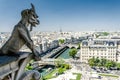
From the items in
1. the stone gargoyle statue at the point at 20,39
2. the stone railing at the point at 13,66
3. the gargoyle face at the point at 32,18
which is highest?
the gargoyle face at the point at 32,18

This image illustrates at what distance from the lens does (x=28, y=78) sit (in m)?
2.15

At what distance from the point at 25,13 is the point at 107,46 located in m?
34.3

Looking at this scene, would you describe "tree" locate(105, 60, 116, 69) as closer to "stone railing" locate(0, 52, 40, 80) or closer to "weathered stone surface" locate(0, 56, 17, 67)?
"stone railing" locate(0, 52, 40, 80)

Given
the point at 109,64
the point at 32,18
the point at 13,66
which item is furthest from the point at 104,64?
the point at 13,66

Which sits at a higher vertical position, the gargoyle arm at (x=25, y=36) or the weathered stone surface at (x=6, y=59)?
the gargoyle arm at (x=25, y=36)

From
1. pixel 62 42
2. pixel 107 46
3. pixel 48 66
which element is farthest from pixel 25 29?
pixel 62 42

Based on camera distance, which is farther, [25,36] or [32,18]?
[32,18]

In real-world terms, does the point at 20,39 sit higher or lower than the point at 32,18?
lower

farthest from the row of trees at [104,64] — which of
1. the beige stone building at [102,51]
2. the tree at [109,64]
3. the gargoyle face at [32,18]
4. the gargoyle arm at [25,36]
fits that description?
the gargoyle arm at [25,36]

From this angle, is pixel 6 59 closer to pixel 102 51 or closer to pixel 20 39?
pixel 20 39

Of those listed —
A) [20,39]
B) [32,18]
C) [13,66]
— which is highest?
[32,18]

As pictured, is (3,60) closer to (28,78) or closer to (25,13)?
(28,78)

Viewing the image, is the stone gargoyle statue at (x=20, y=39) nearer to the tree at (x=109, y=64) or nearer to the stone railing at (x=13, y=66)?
the stone railing at (x=13, y=66)

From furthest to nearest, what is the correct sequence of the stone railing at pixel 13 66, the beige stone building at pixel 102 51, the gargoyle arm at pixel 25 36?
1. the beige stone building at pixel 102 51
2. the gargoyle arm at pixel 25 36
3. the stone railing at pixel 13 66
